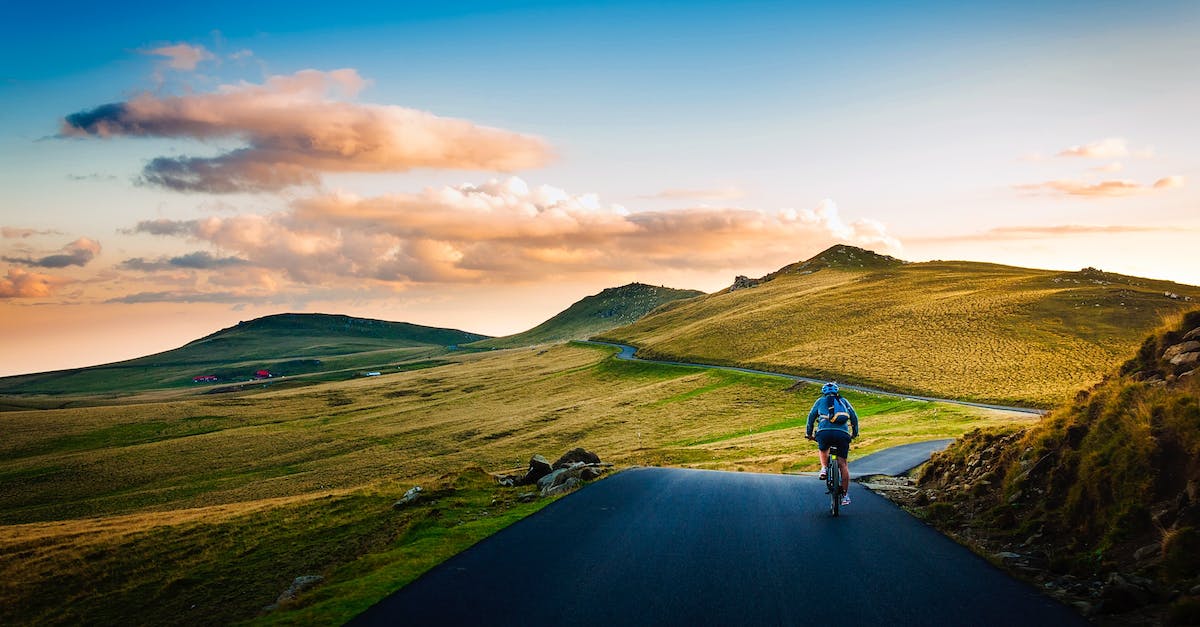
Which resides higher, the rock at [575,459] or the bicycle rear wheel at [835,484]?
the bicycle rear wheel at [835,484]

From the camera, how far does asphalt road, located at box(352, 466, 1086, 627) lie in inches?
378

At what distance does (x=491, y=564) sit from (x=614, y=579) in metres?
2.83

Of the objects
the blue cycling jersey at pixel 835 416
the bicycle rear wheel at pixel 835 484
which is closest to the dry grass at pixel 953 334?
the blue cycling jersey at pixel 835 416

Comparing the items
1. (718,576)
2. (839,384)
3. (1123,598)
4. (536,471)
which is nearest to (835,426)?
(718,576)

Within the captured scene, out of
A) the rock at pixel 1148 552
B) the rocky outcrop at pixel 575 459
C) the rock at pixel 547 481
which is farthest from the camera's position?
the rocky outcrop at pixel 575 459

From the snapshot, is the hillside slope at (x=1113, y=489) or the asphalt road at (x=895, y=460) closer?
the hillside slope at (x=1113, y=489)

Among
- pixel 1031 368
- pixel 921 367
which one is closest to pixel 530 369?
pixel 921 367

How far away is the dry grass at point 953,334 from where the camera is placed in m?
72.6

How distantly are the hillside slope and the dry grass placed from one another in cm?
3695

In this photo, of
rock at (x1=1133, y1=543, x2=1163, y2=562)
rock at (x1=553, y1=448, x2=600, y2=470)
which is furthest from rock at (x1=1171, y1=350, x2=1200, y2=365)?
rock at (x1=553, y1=448, x2=600, y2=470)

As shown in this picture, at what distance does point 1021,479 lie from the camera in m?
15.6

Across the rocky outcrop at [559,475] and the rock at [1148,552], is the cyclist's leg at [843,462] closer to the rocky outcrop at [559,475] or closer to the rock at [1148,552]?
the rock at [1148,552]

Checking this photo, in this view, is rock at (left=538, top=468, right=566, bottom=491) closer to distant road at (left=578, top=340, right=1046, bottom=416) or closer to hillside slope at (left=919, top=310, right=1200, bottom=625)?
hillside slope at (left=919, top=310, right=1200, bottom=625)

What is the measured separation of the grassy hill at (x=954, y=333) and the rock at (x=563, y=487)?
46795 millimetres
